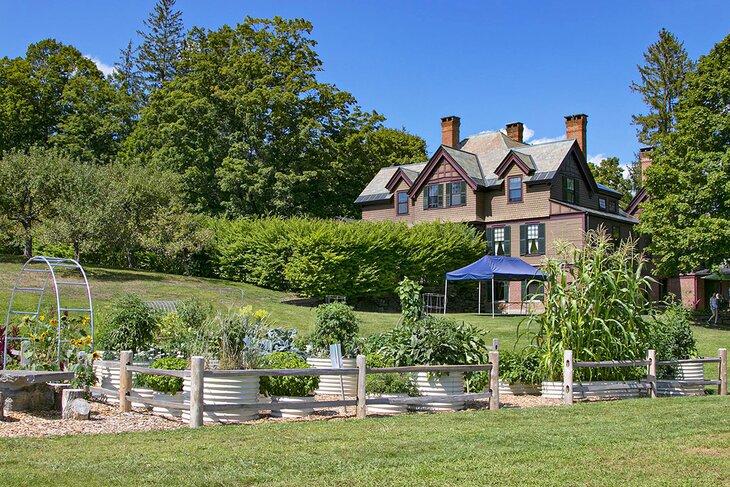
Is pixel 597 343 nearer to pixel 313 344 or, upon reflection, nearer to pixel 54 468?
pixel 313 344

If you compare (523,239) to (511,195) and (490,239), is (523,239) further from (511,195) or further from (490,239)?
(511,195)

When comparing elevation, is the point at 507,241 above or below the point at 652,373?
above

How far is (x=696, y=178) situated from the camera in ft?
98.9

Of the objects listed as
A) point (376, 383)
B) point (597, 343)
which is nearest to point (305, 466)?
point (376, 383)

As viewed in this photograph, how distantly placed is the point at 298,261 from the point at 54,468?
87.2 feet

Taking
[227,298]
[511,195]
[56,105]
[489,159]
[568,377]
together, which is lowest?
[568,377]

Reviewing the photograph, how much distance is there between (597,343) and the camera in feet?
41.9

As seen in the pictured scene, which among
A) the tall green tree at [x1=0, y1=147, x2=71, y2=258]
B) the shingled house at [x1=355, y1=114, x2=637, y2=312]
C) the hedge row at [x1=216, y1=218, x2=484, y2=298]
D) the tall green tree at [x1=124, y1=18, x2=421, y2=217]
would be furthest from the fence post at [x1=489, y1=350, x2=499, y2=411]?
the tall green tree at [x1=124, y1=18, x2=421, y2=217]

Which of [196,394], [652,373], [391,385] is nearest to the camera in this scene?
[196,394]

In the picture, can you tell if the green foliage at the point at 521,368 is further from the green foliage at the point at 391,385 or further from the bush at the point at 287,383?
the bush at the point at 287,383

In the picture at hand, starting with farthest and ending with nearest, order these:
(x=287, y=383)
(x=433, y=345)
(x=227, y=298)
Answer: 1. (x=227, y=298)
2. (x=433, y=345)
3. (x=287, y=383)

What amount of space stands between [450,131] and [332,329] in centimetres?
3274

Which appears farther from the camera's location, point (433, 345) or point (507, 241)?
point (507, 241)

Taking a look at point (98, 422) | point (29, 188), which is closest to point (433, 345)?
A: point (98, 422)
